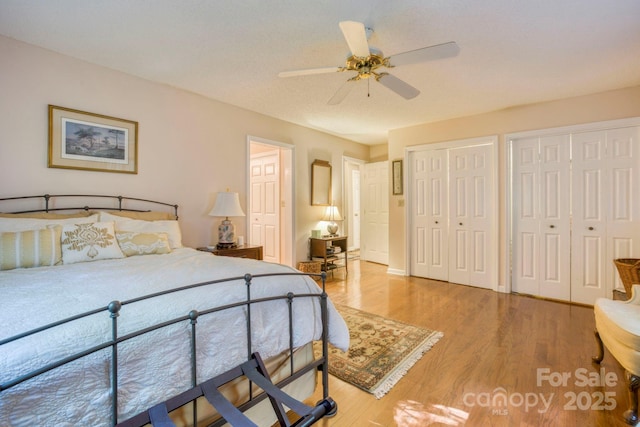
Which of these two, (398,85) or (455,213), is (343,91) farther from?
(455,213)

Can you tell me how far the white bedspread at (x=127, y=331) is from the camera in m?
0.88

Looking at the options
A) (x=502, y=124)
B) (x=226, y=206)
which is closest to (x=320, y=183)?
(x=226, y=206)

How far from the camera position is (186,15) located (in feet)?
6.68

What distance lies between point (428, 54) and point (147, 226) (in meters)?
2.66

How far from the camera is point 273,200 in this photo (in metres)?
5.10

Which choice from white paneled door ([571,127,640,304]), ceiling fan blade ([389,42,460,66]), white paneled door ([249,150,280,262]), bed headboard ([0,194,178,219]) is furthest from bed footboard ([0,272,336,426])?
white paneled door ([571,127,640,304])

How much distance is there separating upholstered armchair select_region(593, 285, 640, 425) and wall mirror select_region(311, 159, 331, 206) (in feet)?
12.4

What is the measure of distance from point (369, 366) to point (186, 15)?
2.85m

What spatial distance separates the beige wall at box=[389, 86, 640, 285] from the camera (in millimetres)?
3359

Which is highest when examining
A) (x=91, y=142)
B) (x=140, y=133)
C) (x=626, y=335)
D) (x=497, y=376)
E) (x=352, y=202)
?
(x=140, y=133)

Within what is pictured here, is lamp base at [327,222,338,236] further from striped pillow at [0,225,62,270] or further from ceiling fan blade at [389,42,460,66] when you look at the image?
striped pillow at [0,225,62,270]

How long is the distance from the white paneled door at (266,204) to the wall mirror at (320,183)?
1.97 feet

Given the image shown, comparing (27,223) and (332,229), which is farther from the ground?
(27,223)

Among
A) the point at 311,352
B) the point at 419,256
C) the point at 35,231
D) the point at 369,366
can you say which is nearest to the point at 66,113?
the point at 35,231
